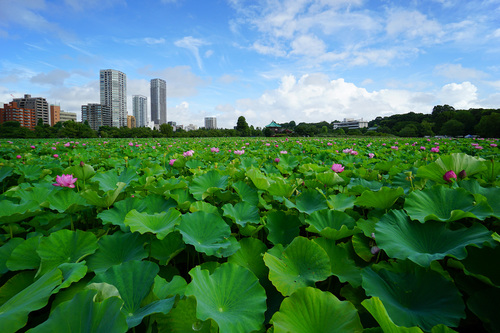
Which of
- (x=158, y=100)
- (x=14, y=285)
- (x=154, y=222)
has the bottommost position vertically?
(x=14, y=285)

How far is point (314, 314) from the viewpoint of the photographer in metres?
0.47

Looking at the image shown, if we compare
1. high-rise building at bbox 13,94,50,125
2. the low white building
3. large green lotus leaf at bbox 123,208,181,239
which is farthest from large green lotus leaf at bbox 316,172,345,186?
high-rise building at bbox 13,94,50,125

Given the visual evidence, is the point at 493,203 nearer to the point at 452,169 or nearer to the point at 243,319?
the point at 452,169

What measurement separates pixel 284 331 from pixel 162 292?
0.29m

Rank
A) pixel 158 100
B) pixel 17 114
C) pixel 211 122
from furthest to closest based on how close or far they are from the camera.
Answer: pixel 211 122, pixel 158 100, pixel 17 114

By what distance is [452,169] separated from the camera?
1.07 metres

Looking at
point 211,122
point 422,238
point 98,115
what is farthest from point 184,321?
point 211,122

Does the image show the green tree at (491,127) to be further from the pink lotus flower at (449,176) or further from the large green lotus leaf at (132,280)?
the large green lotus leaf at (132,280)

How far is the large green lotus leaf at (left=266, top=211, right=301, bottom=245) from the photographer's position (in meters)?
0.84

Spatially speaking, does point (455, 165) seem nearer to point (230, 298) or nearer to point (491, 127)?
point (230, 298)

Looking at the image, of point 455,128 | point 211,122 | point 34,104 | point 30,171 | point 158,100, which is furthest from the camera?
point 211,122

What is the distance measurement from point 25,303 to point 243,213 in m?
0.64

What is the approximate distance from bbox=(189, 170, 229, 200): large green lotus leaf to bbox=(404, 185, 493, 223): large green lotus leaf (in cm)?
79

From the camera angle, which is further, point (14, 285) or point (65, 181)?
point (65, 181)
